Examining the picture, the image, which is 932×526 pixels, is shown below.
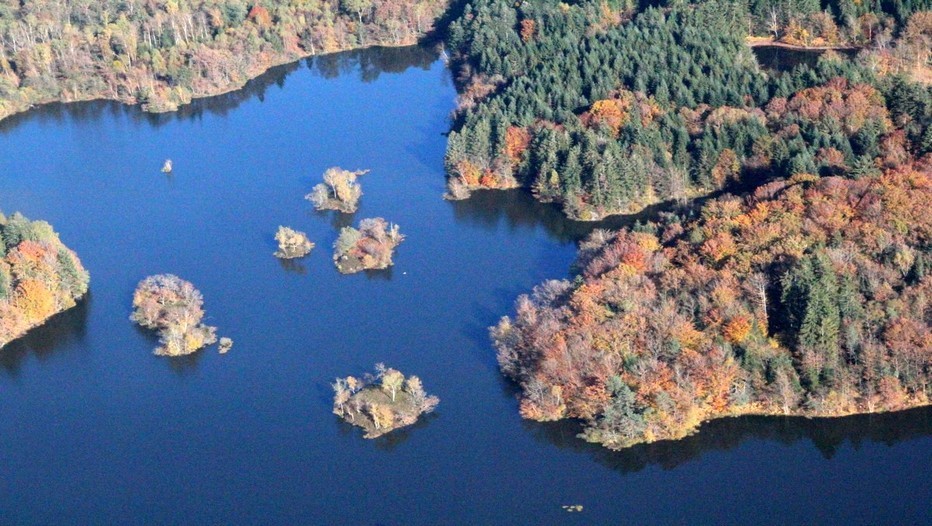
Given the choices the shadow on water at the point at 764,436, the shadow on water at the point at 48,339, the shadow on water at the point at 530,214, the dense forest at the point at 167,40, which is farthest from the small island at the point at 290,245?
the dense forest at the point at 167,40

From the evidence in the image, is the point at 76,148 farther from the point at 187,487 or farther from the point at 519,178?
the point at 187,487

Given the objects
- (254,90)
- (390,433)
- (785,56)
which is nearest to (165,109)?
(254,90)

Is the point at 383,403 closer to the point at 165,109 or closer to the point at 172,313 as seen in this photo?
the point at 172,313

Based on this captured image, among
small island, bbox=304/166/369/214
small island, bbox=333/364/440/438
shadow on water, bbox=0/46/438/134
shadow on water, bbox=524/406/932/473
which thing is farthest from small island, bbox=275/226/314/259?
shadow on water, bbox=0/46/438/134

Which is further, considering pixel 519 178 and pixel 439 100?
pixel 439 100

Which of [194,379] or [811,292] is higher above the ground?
[811,292]

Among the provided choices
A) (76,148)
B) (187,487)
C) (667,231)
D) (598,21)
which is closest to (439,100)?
(598,21)

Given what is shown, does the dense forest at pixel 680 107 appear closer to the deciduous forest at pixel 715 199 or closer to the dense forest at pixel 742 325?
the deciduous forest at pixel 715 199

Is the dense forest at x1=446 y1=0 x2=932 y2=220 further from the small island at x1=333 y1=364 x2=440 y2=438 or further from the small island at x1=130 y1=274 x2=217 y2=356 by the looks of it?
the small island at x1=333 y1=364 x2=440 y2=438
